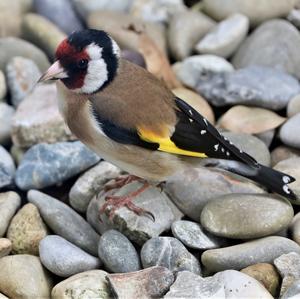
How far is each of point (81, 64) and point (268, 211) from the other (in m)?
1.01

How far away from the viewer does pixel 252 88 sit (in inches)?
161

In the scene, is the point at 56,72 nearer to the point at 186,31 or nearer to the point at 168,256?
the point at 168,256

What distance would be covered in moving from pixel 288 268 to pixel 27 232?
3.69 ft

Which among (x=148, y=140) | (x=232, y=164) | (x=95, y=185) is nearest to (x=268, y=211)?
(x=232, y=164)

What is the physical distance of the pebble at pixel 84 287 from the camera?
2.85 m

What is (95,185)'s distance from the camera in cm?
350

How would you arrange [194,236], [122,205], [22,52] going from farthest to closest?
[22,52]
[122,205]
[194,236]

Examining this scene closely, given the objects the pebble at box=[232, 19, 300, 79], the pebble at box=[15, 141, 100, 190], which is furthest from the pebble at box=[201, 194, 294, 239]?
the pebble at box=[232, 19, 300, 79]

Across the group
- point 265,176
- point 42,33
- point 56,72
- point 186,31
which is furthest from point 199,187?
point 42,33

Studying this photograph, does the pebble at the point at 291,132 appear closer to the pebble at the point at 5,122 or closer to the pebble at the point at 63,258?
the pebble at the point at 63,258

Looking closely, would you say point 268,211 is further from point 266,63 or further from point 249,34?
point 249,34

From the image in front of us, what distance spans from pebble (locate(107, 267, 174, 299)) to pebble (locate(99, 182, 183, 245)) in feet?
1.01

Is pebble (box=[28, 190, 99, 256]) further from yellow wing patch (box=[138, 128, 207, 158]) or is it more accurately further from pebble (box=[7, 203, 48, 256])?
yellow wing patch (box=[138, 128, 207, 158])

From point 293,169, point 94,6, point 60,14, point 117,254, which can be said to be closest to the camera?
point 117,254
